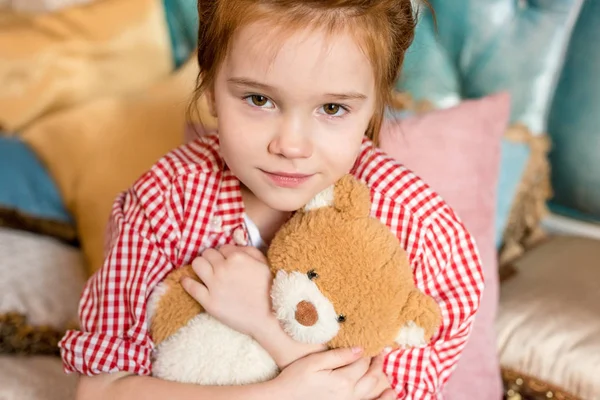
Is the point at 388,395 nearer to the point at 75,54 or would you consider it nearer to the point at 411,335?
the point at 411,335

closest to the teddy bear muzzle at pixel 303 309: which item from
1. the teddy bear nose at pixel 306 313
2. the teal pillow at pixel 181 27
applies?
the teddy bear nose at pixel 306 313

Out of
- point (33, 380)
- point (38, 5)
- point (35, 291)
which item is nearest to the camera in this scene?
point (33, 380)

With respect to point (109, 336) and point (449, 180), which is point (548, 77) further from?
point (109, 336)

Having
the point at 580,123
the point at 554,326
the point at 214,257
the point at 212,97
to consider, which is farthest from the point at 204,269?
the point at 580,123

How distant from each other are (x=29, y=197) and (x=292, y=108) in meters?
0.85

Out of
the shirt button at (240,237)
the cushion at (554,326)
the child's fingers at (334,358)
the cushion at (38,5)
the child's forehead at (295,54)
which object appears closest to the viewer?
the child's forehead at (295,54)

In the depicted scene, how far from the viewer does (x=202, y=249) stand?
0.98 meters

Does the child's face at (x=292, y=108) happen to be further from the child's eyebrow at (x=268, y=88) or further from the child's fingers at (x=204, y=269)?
the child's fingers at (x=204, y=269)

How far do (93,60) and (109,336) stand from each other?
0.97m

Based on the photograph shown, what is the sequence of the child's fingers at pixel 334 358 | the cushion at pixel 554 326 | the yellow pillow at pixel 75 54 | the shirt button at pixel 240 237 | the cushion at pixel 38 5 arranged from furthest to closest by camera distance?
the cushion at pixel 38 5 → the yellow pillow at pixel 75 54 → the cushion at pixel 554 326 → the shirt button at pixel 240 237 → the child's fingers at pixel 334 358

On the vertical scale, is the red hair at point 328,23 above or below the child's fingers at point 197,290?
above

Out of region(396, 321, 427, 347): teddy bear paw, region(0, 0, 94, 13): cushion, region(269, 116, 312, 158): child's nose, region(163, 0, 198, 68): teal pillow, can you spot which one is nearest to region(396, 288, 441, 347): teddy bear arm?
region(396, 321, 427, 347): teddy bear paw

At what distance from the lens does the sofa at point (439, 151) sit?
3.76 ft

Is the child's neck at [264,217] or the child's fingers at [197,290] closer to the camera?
the child's fingers at [197,290]
